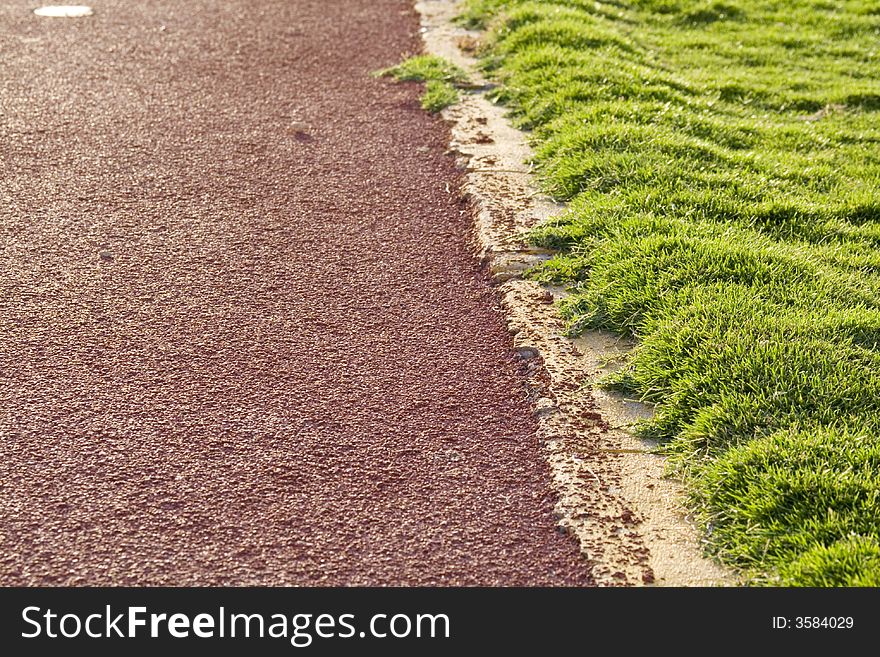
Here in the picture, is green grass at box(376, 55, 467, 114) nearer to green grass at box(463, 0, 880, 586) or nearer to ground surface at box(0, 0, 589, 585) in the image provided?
ground surface at box(0, 0, 589, 585)

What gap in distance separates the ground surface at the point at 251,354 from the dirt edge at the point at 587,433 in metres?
0.10

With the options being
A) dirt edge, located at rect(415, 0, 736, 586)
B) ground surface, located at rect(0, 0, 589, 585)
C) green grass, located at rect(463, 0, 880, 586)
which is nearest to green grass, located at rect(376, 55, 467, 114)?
ground surface, located at rect(0, 0, 589, 585)

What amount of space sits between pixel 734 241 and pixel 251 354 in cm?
244

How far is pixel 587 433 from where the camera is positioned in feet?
13.2

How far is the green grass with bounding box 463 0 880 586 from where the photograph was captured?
3484mm

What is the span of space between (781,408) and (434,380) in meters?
1.40

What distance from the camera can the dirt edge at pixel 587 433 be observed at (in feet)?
11.1

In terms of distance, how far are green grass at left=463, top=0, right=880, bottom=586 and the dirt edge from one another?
93 millimetres

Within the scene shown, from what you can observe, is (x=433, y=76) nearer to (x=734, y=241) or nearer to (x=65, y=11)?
(x=734, y=241)

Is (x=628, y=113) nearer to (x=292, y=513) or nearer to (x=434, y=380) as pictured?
(x=434, y=380)

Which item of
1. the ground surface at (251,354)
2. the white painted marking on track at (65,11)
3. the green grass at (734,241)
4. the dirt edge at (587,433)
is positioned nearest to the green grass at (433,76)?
the ground surface at (251,354)
